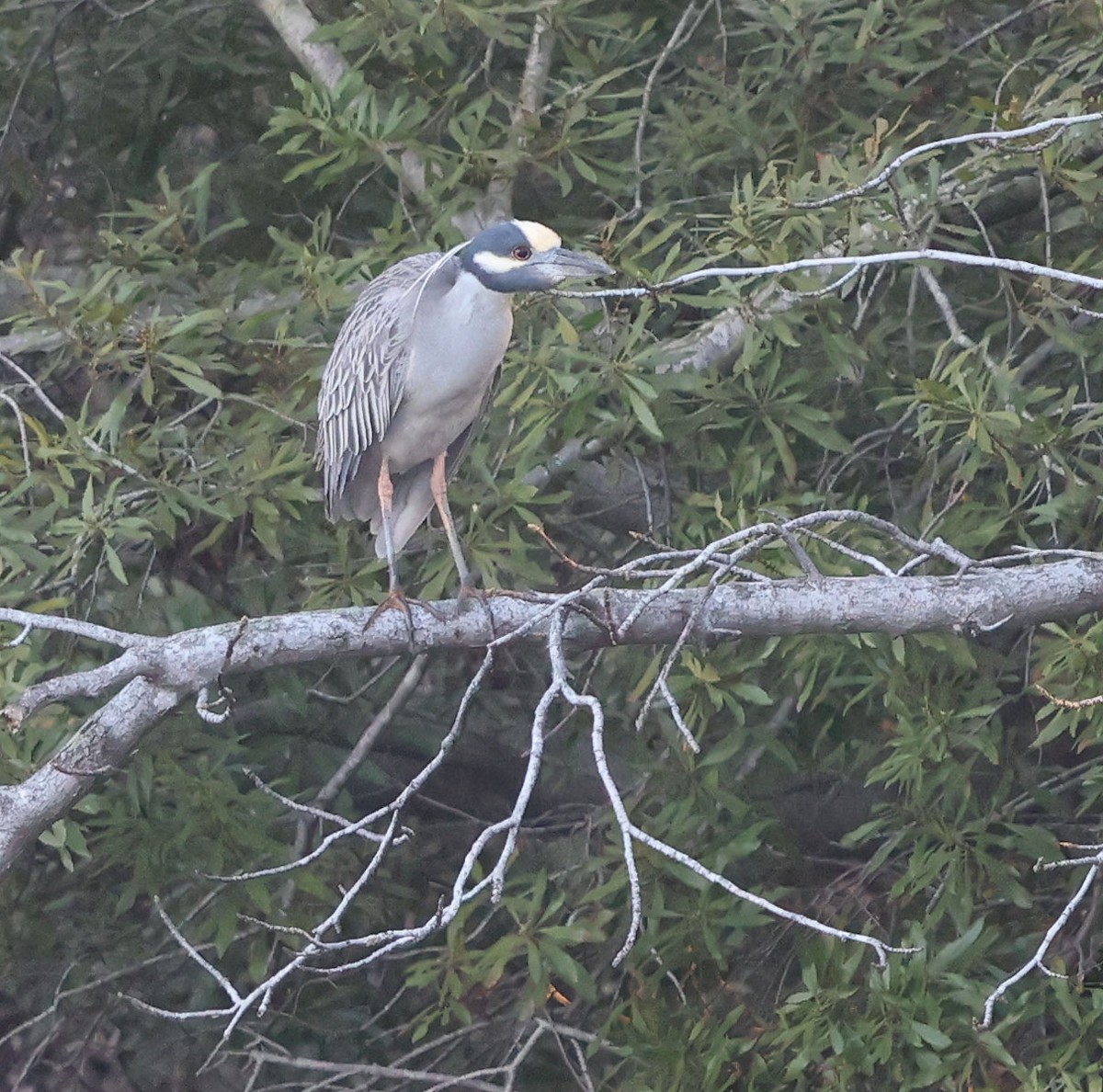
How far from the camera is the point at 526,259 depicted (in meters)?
2.69

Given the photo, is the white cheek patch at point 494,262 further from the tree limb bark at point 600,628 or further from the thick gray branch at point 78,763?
the thick gray branch at point 78,763

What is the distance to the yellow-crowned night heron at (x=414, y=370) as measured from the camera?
2.80 meters

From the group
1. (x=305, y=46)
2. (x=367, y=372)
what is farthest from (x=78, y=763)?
(x=305, y=46)

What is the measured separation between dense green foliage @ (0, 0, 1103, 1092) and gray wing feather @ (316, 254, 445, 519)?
0.32 feet

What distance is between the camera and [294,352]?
10.2ft

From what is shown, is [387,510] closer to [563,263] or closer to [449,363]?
[449,363]

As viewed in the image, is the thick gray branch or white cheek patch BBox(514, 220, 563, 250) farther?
white cheek patch BBox(514, 220, 563, 250)

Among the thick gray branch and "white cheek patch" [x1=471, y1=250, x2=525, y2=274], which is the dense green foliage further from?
the thick gray branch

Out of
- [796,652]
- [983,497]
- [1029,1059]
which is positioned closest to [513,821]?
[796,652]

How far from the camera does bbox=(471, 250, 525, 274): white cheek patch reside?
2691 millimetres

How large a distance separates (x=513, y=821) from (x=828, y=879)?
201 centimetres

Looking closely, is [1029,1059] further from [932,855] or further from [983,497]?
[983,497]

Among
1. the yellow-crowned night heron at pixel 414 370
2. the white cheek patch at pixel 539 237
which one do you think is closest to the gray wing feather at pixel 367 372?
the yellow-crowned night heron at pixel 414 370

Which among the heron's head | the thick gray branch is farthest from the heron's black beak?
the thick gray branch
